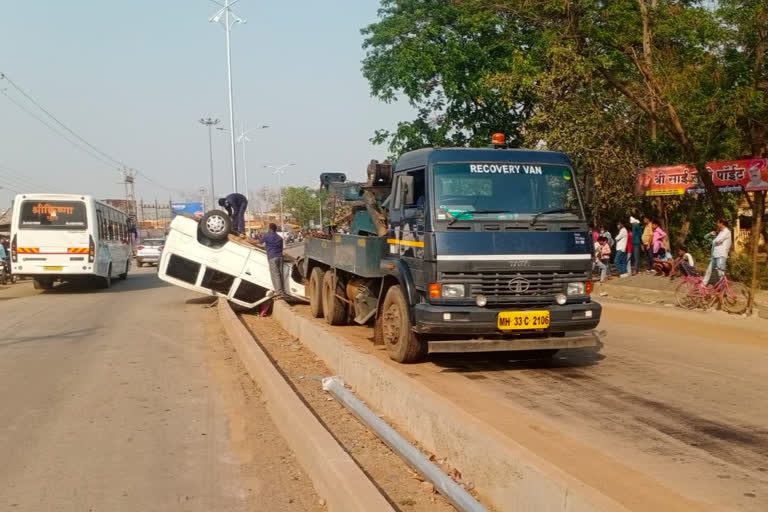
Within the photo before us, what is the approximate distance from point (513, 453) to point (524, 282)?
12.6 feet

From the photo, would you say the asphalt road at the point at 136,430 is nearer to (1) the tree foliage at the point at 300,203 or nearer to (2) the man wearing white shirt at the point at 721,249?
(2) the man wearing white shirt at the point at 721,249

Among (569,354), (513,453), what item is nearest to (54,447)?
(513,453)

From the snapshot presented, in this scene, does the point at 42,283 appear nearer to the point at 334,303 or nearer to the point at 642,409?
the point at 334,303

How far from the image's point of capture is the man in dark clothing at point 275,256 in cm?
1394

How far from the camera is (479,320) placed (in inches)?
289

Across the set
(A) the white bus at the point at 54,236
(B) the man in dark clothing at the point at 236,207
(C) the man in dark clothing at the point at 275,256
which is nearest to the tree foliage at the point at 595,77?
(C) the man in dark clothing at the point at 275,256

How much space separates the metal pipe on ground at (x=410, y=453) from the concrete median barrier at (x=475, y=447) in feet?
0.52

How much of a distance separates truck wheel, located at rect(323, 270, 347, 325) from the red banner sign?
9460mm

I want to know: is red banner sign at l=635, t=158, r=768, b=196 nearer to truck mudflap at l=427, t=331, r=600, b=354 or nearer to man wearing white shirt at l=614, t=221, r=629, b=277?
man wearing white shirt at l=614, t=221, r=629, b=277

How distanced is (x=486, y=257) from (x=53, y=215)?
16505mm

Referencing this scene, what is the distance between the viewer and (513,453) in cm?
383

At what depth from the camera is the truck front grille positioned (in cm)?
742

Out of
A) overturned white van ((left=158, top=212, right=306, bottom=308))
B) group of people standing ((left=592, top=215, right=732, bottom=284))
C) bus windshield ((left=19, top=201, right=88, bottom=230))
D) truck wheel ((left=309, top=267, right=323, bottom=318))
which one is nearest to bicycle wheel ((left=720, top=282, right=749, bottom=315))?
group of people standing ((left=592, top=215, right=732, bottom=284))

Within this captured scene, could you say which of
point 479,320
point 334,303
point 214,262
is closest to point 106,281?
point 214,262
